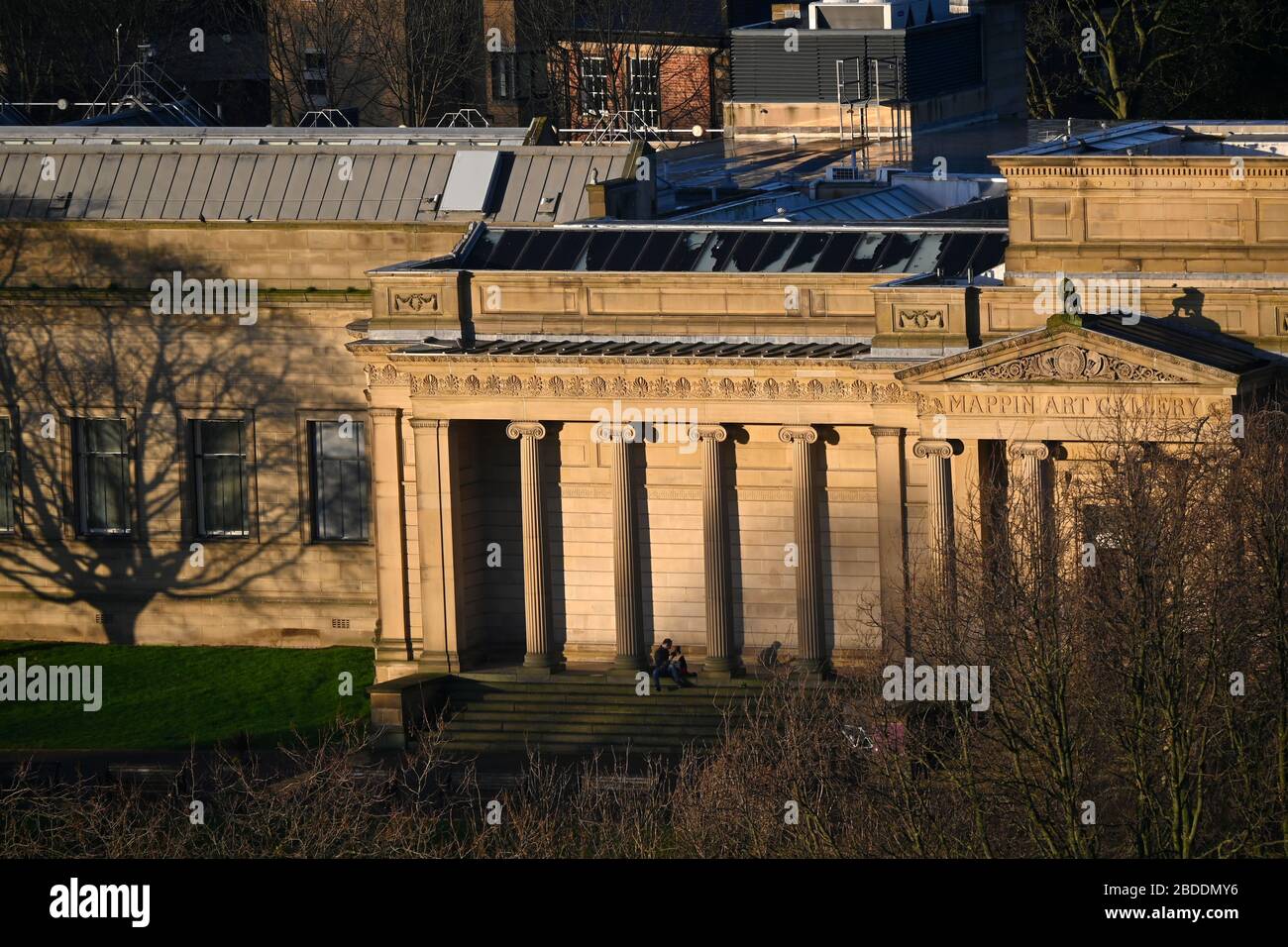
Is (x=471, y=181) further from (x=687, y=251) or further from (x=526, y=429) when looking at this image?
(x=526, y=429)

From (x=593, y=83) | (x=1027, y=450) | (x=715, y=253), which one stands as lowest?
(x=1027, y=450)

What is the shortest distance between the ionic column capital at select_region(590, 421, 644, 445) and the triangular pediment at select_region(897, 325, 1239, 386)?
26.4 feet

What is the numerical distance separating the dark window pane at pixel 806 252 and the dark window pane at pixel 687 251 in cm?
256

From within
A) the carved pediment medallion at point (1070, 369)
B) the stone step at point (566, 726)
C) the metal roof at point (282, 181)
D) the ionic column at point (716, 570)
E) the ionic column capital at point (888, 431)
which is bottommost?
the stone step at point (566, 726)

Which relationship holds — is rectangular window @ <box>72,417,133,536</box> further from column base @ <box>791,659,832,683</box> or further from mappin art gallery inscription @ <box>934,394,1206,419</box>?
mappin art gallery inscription @ <box>934,394,1206,419</box>

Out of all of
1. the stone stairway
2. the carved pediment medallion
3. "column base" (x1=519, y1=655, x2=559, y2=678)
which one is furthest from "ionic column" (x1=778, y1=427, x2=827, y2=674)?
"column base" (x1=519, y1=655, x2=559, y2=678)

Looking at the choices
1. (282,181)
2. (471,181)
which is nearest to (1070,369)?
(471,181)

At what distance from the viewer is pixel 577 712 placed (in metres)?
72.9

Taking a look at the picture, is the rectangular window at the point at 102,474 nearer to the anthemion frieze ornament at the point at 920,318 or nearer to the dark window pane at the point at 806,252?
the dark window pane at the point at 806,252

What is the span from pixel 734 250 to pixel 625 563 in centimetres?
866

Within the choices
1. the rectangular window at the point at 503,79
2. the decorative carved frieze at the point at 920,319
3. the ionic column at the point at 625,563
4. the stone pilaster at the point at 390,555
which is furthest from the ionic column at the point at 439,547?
the rectangular window at the point at 503,79

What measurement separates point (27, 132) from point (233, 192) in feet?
28.7

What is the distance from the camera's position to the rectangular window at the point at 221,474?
8444cm

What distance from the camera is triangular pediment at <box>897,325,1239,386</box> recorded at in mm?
65000
